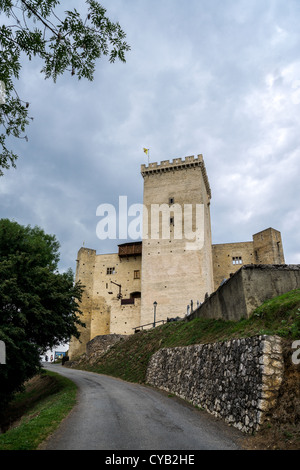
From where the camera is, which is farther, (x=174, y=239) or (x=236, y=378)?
(x=174, y=239)

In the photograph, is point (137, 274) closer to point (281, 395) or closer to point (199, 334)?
point (199, 334)

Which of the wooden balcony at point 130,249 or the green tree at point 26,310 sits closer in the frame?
the green tree at point 26,310

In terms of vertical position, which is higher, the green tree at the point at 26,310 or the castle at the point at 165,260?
the castle at the point at 165,260

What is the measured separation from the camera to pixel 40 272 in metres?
17.1

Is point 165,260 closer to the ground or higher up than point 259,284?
higher up

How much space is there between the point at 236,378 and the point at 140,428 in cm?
276

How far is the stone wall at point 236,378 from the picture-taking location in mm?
6828

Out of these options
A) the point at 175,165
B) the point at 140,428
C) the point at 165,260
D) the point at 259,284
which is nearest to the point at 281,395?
the point at 140,428

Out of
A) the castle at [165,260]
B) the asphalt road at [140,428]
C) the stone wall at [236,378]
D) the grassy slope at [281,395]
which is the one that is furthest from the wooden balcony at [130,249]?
the asphalt road at [140,428]

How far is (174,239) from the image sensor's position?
38.8 m

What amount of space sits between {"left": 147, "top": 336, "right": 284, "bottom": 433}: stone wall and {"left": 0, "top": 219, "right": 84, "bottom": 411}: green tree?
301 inches

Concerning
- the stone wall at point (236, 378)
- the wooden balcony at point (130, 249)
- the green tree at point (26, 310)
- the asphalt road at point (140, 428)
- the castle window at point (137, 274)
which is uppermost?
the wooden balcony at point (130, 249)

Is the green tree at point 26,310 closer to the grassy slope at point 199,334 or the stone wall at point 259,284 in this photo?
the grassy slope at point 199,334
